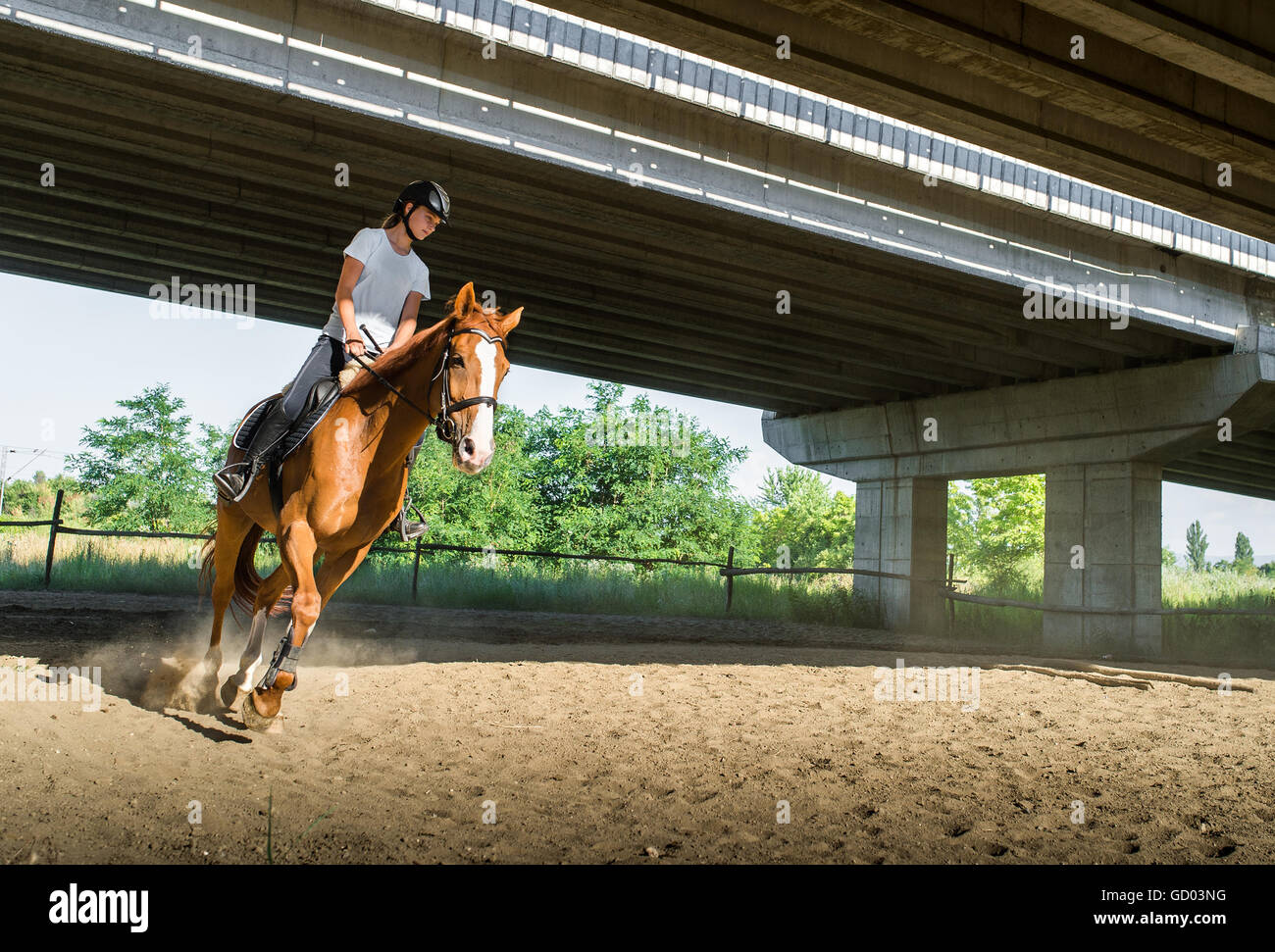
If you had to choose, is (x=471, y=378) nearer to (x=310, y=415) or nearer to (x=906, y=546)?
(x=310, y=415)

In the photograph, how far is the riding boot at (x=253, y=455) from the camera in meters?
6.86

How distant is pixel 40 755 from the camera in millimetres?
5512

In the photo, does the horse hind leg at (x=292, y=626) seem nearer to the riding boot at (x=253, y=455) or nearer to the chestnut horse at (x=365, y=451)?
the chestnut horse at (x=365, y=451)

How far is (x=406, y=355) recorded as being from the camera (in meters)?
6.59

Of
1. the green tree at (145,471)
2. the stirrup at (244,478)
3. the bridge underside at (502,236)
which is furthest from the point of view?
the green tree at (145,471)

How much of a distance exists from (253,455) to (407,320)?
4.83 ft

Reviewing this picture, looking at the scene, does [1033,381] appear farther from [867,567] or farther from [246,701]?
[246,701]

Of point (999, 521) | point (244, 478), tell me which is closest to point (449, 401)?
point (244, 478)

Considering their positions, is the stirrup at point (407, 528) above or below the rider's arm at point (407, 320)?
below

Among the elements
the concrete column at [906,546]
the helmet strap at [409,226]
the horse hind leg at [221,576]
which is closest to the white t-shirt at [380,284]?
the helmet strap at [409,226]

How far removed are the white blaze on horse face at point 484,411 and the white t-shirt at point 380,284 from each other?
4.05 ft

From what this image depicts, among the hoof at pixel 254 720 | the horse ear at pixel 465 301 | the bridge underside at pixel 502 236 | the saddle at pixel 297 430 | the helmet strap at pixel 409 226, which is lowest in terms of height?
the hoof at pixel 254 720
